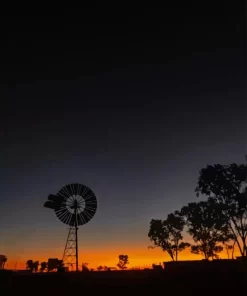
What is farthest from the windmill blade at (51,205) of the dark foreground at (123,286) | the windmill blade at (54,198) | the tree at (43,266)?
the tree at (43,266)

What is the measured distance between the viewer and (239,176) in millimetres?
40312

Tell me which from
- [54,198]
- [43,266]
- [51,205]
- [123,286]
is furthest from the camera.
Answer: [43,266]

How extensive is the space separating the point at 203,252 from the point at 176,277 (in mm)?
26450

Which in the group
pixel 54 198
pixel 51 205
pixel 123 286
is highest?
pixel 54 198

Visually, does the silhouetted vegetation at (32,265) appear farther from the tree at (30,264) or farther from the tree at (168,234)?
the tree at (168,234)

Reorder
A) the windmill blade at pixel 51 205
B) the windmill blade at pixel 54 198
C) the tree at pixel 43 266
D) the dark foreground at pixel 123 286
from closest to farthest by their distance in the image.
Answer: the dark foreground at pixel 123 286 < the windmill blade at pixel 51 205 < the windmill blade at pixel 54 198 < the tree at pixel 43 266

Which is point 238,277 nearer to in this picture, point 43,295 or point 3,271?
point 43,295

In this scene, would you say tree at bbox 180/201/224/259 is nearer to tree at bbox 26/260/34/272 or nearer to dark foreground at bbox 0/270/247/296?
dark foreground at bbox 0/270/247/296

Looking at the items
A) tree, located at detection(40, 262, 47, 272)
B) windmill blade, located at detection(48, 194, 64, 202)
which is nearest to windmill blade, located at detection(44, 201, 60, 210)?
windmill blade, located at detection(48, 194, 64, 202)

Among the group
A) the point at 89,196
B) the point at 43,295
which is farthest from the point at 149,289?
the point at 89,196

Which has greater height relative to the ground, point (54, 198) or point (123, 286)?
point (54, 198)

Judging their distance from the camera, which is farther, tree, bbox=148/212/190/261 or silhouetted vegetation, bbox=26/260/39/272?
silhouetted vegetation, bbox=26/260/39/272

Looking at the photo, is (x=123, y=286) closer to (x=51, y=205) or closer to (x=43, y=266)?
(x=51, y=205)

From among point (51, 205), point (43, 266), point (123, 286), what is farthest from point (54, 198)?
point (43, 266)
